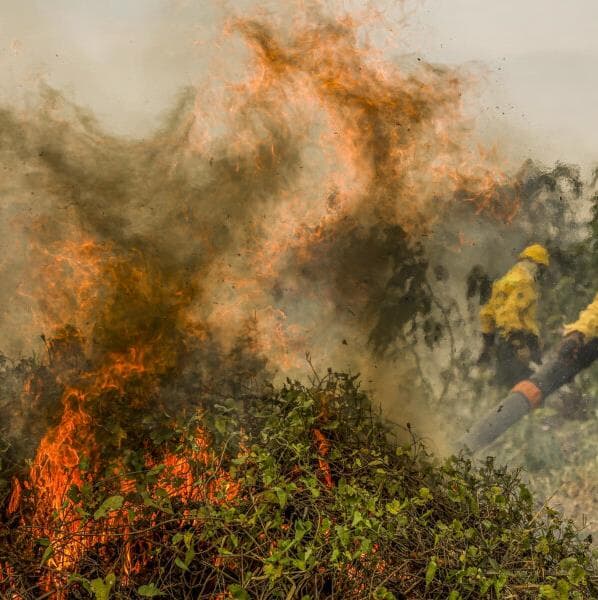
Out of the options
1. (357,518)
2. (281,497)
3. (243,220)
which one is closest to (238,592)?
(281,497)

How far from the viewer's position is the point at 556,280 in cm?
537

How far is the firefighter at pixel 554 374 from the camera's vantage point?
535 cm

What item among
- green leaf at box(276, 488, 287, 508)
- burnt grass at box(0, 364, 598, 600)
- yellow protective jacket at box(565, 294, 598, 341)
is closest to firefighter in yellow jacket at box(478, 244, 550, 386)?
yellow protective jacket at box(565, 294, 598, 341)

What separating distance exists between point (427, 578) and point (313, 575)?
52 cm

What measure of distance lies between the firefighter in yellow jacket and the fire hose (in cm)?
9

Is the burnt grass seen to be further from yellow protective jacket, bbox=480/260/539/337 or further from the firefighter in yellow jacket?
yellow protective jacket, bbox=480/260/539/337

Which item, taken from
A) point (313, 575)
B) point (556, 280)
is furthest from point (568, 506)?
point (313, 575)

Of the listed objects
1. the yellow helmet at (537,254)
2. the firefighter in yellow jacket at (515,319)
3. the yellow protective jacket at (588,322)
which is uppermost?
the yellow helmet at (537,254)

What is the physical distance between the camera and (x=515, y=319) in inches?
213

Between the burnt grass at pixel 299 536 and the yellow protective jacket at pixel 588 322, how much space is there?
5.17 feet

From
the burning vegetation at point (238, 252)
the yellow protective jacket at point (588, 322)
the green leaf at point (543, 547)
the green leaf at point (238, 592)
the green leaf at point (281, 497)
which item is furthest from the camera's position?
the yellow protective jacket at point (588, 322)

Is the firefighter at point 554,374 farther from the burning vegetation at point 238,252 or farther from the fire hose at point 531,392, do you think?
the burning vegetation at point 238,252

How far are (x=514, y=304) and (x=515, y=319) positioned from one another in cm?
11

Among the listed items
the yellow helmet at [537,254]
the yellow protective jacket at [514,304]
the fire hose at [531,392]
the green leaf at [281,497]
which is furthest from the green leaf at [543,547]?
the yellow helmet at [537,254]
